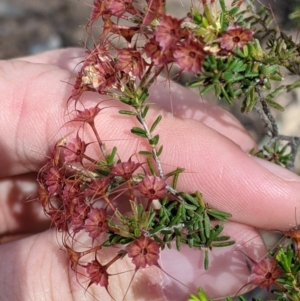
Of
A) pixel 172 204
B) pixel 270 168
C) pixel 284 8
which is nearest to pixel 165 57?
pixel 172 204

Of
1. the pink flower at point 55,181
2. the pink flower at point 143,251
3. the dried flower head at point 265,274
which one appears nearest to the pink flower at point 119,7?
the pink flower at point 55,181

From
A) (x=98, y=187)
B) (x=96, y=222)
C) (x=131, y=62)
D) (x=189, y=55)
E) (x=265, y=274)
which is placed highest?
(x=189, y=55)

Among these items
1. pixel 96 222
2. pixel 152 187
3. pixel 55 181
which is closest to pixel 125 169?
pixel 152 187

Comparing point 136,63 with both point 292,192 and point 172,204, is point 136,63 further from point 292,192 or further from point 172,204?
point 292,192

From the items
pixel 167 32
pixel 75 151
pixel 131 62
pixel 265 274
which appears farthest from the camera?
pixel 75 151

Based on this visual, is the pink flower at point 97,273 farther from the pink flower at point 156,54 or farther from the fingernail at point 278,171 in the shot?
the fingernail at point 278,171

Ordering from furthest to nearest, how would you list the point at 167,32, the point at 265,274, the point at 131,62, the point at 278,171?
the point at 278,171 → the point at 265,274 → the point at 131,62 → the point at 167,32

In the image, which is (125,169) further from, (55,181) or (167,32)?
(167,32)
